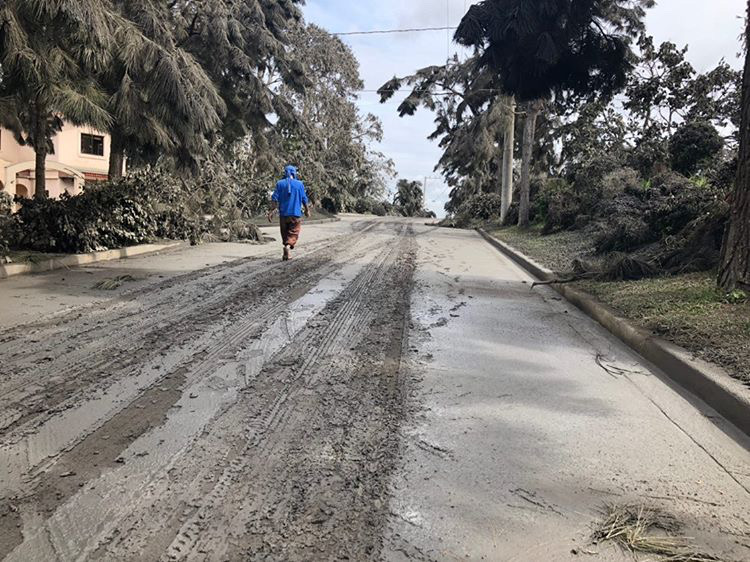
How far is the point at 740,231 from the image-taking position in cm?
630

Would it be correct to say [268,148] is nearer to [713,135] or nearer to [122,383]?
[713,135]

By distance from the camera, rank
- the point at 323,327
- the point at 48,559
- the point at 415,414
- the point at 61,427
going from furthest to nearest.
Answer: the point at 323,327
the point at 415,414
the point at 61,427
the point at 48,559

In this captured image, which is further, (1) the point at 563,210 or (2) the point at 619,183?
(1) the point at 563,210

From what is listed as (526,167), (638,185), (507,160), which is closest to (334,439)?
(638,185)

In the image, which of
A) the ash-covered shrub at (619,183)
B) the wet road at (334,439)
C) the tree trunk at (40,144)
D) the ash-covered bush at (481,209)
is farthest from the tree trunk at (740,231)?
the ash-covered bush at (481,209)

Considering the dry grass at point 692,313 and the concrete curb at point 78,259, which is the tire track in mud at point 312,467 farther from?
the concrete curb at point 78,259

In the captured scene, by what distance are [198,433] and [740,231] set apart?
19.2 ft

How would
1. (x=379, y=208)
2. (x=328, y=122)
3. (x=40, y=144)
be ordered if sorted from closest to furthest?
1. (x=40, y=144)
2. (x=328, y=122)
3. (x=379, y=208)

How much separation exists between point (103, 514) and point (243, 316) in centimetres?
391

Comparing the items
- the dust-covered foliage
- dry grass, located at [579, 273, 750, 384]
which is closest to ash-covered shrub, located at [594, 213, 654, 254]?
dry grass, located at [579, 273, 750, 384]

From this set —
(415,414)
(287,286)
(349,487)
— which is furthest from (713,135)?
(349,487)

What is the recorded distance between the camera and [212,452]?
3.17 m

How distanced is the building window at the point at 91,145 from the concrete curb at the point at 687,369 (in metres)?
31.8

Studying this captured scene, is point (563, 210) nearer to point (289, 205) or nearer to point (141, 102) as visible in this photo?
point (289, 205)
